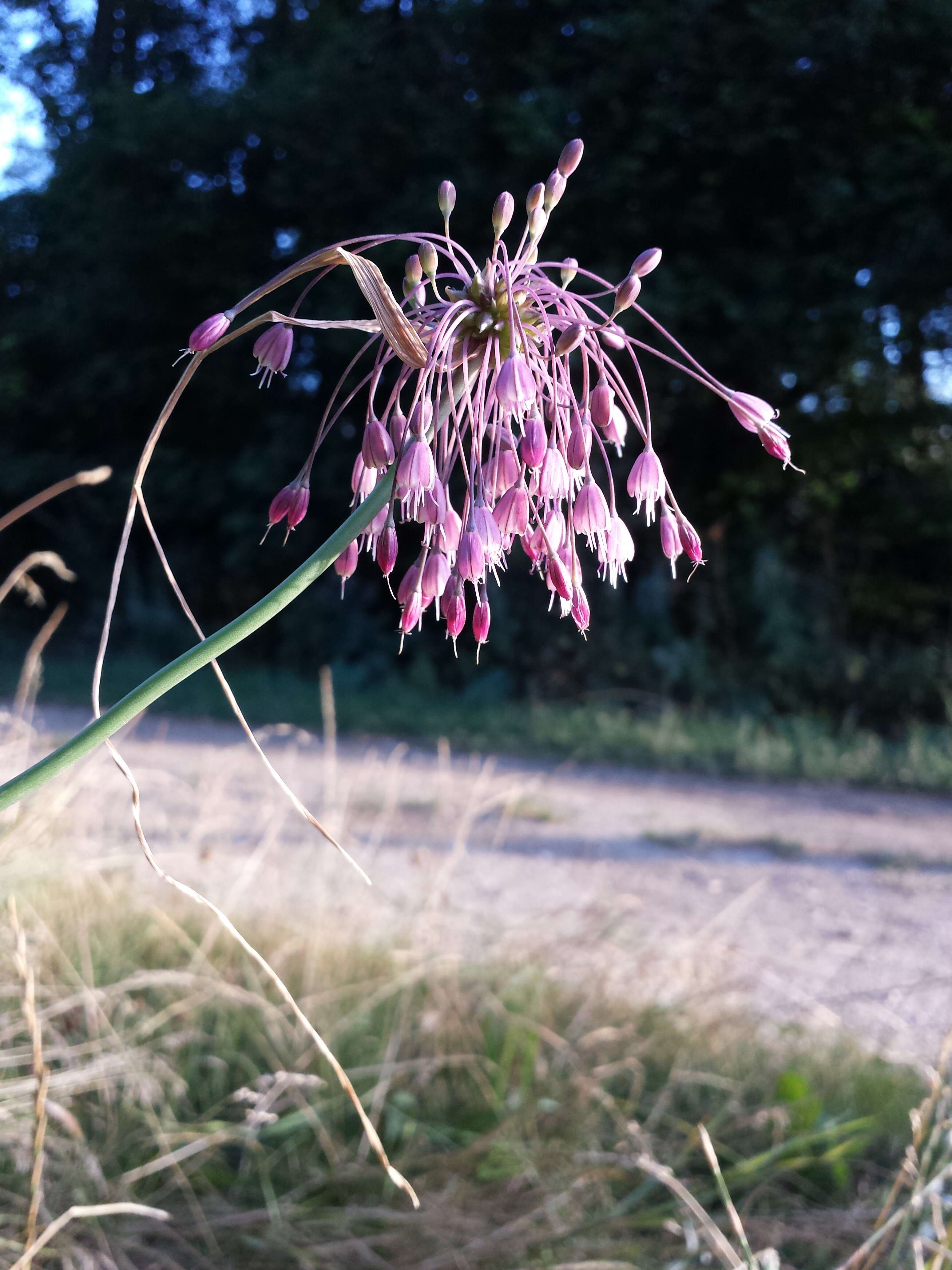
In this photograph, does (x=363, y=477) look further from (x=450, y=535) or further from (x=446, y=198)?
(x=446, y=198)

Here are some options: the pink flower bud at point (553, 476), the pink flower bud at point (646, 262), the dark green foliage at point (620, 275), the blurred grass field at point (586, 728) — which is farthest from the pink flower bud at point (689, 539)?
the dark green foliage at point (620, 275)

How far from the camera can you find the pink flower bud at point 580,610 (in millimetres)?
781

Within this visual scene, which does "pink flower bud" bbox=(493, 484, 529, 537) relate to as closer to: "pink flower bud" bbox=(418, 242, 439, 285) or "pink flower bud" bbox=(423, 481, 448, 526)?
"pink flower bud" bbox=(423, 481, 448, 526)

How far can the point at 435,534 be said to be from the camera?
2.58 ft

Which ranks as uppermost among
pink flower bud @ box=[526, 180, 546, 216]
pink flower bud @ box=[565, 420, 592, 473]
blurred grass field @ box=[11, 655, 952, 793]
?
pink flower bud @ box=[526, 180, 546, 216]

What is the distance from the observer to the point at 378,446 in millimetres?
785

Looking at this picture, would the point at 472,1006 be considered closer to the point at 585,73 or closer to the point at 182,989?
the point at 182,989

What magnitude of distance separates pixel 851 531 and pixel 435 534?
1108 centimetres

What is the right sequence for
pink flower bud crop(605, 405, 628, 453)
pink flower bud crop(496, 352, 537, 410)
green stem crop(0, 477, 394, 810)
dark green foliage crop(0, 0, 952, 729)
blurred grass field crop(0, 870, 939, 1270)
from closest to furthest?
green stem crop(0, 477, 394, 810) < pink flower bud crop(496, 352, 537, 410) < pink flower bud crop(605, 405, 628, 453) < blurred grass field crop(0, 870, 939, 1270) < dark green foliage crop(0, 0, 952, 729)

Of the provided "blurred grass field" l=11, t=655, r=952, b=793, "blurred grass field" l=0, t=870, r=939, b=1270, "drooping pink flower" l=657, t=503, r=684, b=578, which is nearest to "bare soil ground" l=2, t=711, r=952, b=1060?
"blurred grass field" l=0, t=870, r=939, b=1270

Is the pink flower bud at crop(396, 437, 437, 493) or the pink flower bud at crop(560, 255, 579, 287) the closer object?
the pink flower bud at crop(396, 437, 437, 493)

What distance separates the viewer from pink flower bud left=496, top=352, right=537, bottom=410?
28.7 inches

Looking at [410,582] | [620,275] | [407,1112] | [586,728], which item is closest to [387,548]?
[410,582]

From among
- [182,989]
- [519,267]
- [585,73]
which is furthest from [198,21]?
[519,267]
